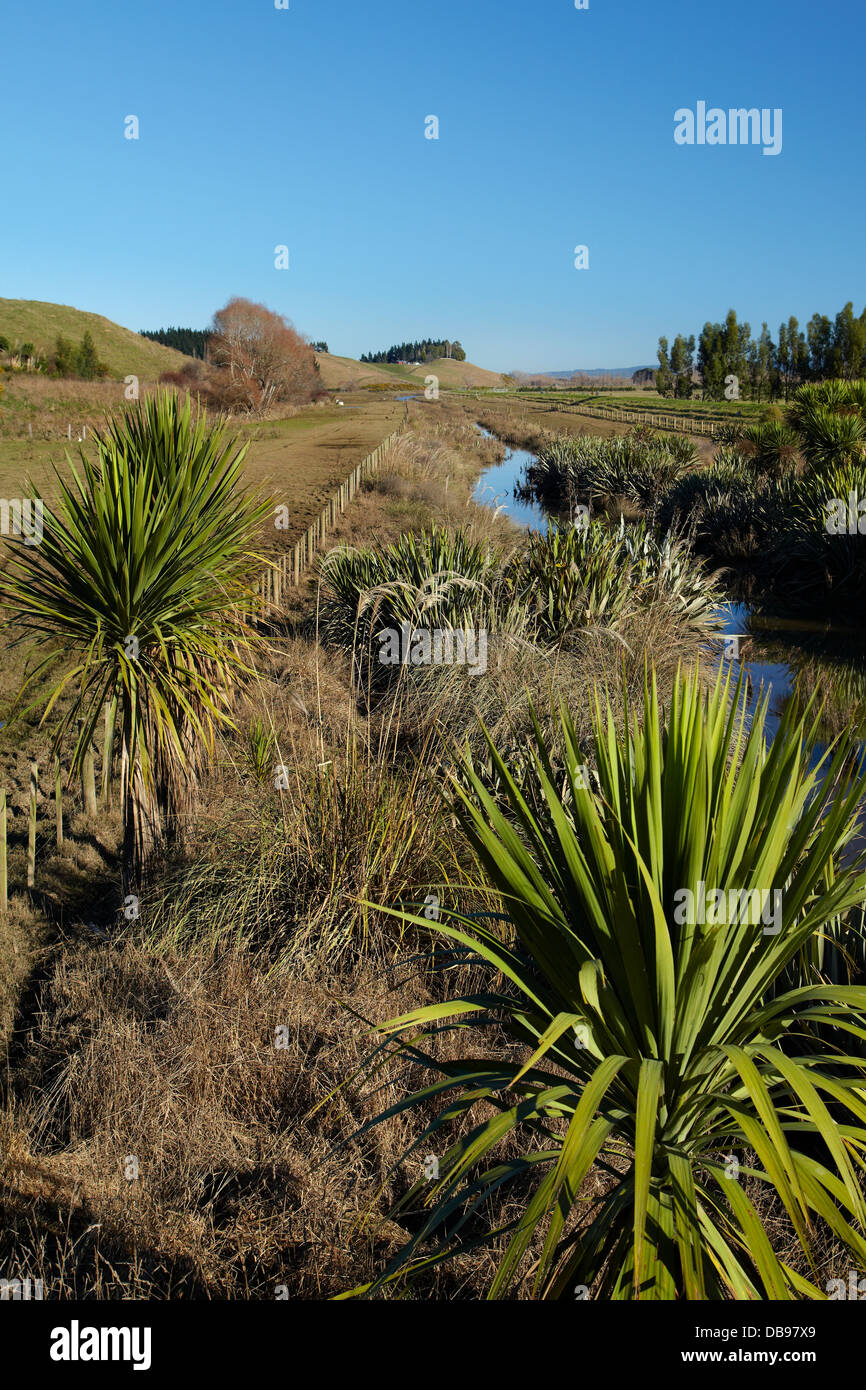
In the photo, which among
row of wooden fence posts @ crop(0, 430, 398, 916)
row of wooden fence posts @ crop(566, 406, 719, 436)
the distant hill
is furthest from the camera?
the distant hill

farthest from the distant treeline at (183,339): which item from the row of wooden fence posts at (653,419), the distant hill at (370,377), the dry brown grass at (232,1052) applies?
the dry brown grass at (232,1052)

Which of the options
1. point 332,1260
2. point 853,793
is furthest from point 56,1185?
point 853,793

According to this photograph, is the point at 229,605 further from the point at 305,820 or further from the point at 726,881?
the point at 726,881

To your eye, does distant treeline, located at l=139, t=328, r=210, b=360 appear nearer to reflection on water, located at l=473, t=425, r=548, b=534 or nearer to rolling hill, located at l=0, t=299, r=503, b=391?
rolling hill, located at l=0, t=299, r=503, b=391

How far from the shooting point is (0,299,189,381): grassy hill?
91.9 m

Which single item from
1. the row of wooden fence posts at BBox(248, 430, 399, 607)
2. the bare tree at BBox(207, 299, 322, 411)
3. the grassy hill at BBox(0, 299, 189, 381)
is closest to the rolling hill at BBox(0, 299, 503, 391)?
the grassy hill at BBox(0, 299, 189, 381)

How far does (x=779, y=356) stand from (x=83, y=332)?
7451 cm

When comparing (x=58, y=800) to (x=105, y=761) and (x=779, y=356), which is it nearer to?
(x=105, y=761)

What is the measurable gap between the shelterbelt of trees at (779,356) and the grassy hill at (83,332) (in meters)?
53.8

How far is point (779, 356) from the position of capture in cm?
8269

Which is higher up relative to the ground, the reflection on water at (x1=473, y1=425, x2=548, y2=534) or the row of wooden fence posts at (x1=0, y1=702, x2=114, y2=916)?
the reflection on water at (x1=473, y1=425, x2=548, y2=534)

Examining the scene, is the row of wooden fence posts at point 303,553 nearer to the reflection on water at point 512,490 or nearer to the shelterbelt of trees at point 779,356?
the reflection on water at point 512,490

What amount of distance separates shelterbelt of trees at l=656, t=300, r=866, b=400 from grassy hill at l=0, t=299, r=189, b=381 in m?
53.8

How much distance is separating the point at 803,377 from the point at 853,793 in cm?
7809
